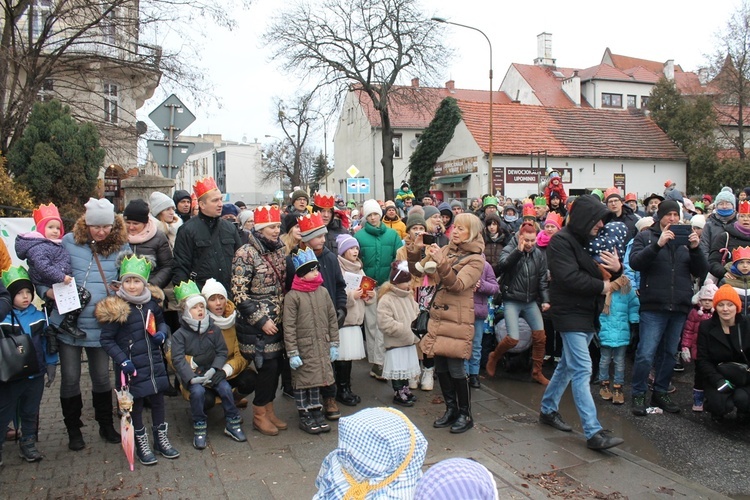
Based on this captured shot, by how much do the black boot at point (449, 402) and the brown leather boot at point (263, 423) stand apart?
1510 millimetres

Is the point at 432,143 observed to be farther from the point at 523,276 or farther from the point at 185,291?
the point at 185,291

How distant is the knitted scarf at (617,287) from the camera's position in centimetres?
560

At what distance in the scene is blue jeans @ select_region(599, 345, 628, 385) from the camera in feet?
21.5

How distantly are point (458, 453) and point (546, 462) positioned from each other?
0.71 meters

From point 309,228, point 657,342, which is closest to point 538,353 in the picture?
point 657,342

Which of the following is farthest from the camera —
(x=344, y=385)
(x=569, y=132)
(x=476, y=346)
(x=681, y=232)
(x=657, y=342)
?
(x=569, y=132)

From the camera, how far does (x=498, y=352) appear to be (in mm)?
7566

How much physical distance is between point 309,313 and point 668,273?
142 inches

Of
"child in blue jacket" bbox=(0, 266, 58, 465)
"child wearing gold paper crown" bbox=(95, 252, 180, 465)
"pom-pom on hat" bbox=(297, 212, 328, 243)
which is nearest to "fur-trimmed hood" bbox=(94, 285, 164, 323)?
"child wearing gold paper crown" bbox=(95, 252, 180, 465)

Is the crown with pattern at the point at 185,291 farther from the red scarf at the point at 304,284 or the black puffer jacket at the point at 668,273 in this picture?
the black puffer jacket at the point at 668,273

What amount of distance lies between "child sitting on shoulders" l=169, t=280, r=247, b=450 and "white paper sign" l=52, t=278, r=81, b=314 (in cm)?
79

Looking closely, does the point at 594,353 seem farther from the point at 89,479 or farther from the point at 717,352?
the point at 89,479

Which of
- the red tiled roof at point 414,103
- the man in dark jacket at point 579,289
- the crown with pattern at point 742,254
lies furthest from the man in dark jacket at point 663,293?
the red tiled roof at point 414,103

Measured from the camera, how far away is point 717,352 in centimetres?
595
